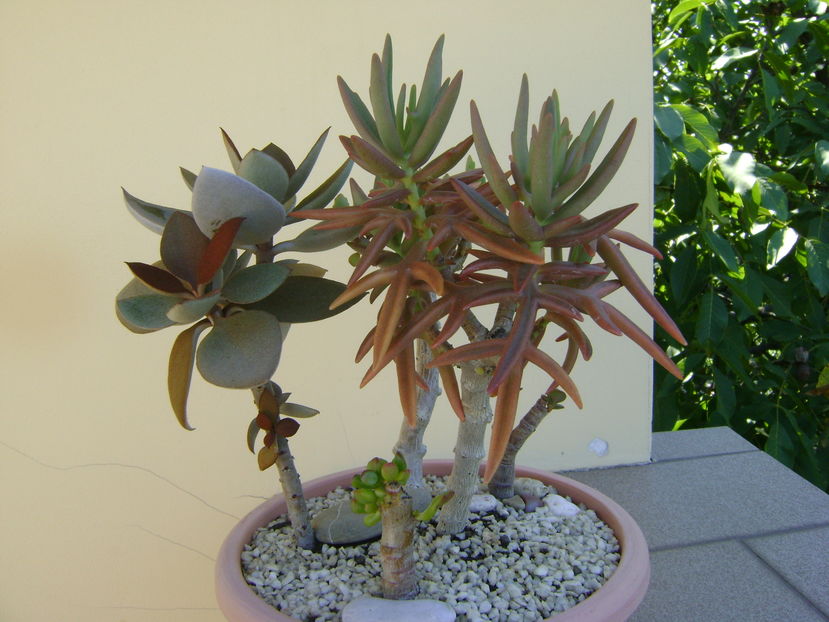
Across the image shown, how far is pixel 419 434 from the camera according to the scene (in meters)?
0.62

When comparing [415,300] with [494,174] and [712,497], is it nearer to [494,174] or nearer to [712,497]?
[494,174]

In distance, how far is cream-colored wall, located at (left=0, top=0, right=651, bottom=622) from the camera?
83cm

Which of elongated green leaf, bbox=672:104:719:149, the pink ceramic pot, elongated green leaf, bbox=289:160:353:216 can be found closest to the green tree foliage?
elongated green leaf, bbox=672:104:719:149

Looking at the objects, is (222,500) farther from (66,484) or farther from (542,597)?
(542,597)

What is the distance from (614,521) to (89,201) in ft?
2.18

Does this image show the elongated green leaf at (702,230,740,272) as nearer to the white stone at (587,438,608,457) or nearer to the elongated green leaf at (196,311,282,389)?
the white stone at (587,438,608,457)

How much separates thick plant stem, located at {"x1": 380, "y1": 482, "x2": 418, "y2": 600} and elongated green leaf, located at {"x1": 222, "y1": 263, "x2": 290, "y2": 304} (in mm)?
155

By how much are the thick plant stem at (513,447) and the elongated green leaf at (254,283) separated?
0.86 feet

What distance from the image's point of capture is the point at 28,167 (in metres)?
0.82

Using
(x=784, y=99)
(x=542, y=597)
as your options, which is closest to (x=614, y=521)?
(x=542, y=597)

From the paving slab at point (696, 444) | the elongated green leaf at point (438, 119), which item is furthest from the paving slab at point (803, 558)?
the elongated green leaf at point (438, 119)

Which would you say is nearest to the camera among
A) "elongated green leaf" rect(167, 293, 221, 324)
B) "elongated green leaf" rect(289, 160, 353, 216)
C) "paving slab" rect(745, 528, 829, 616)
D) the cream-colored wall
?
"elongated green leaf" rect(167, 293, 221, 324)

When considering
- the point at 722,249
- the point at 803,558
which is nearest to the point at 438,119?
the point at 803,558

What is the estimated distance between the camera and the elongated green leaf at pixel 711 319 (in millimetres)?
1129
